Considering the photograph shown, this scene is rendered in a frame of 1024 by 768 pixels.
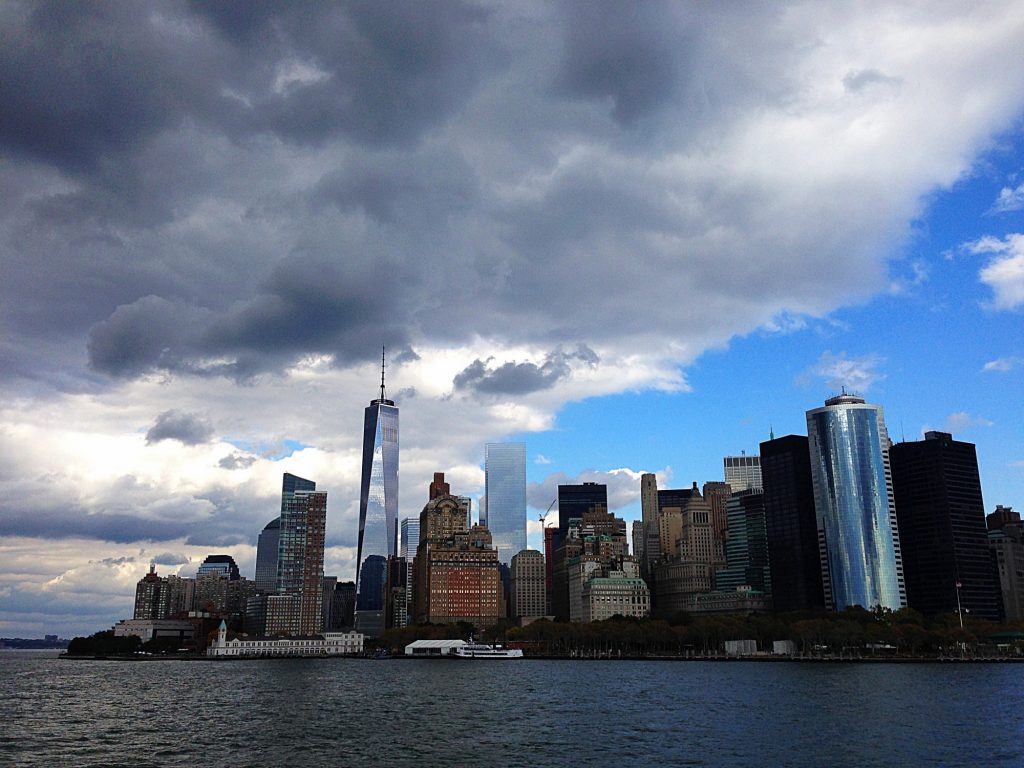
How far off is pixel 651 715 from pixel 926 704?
40876 mm

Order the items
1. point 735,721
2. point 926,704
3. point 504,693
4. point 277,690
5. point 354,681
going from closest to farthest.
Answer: point 735,721
point 926,704
point 504,693
point 277,690
point 354,681

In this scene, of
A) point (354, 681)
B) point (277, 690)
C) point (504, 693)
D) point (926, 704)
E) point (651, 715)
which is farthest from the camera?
point (354, 681)

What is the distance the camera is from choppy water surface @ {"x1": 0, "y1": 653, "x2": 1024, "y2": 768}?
7962 cm

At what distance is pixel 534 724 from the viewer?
104 metres

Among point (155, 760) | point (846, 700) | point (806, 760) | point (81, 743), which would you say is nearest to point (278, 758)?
point (155, 760)

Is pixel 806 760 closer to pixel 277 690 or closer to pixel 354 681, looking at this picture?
pixel 277 690

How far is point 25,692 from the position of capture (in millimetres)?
166125

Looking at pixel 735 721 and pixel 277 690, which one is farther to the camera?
pixel 277 690

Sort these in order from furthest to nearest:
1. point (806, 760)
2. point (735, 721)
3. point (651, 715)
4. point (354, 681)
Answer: point (354, 681)
point (651, 715)
point (735, 721)
point (806, 760)

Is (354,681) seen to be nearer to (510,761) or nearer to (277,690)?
(277,690)

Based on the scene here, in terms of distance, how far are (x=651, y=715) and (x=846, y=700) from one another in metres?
34.2

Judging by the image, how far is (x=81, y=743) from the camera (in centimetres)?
8881

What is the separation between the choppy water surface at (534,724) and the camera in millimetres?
79625

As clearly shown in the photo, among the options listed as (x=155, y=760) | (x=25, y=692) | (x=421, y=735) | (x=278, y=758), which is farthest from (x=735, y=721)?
(x=25, y=692)
